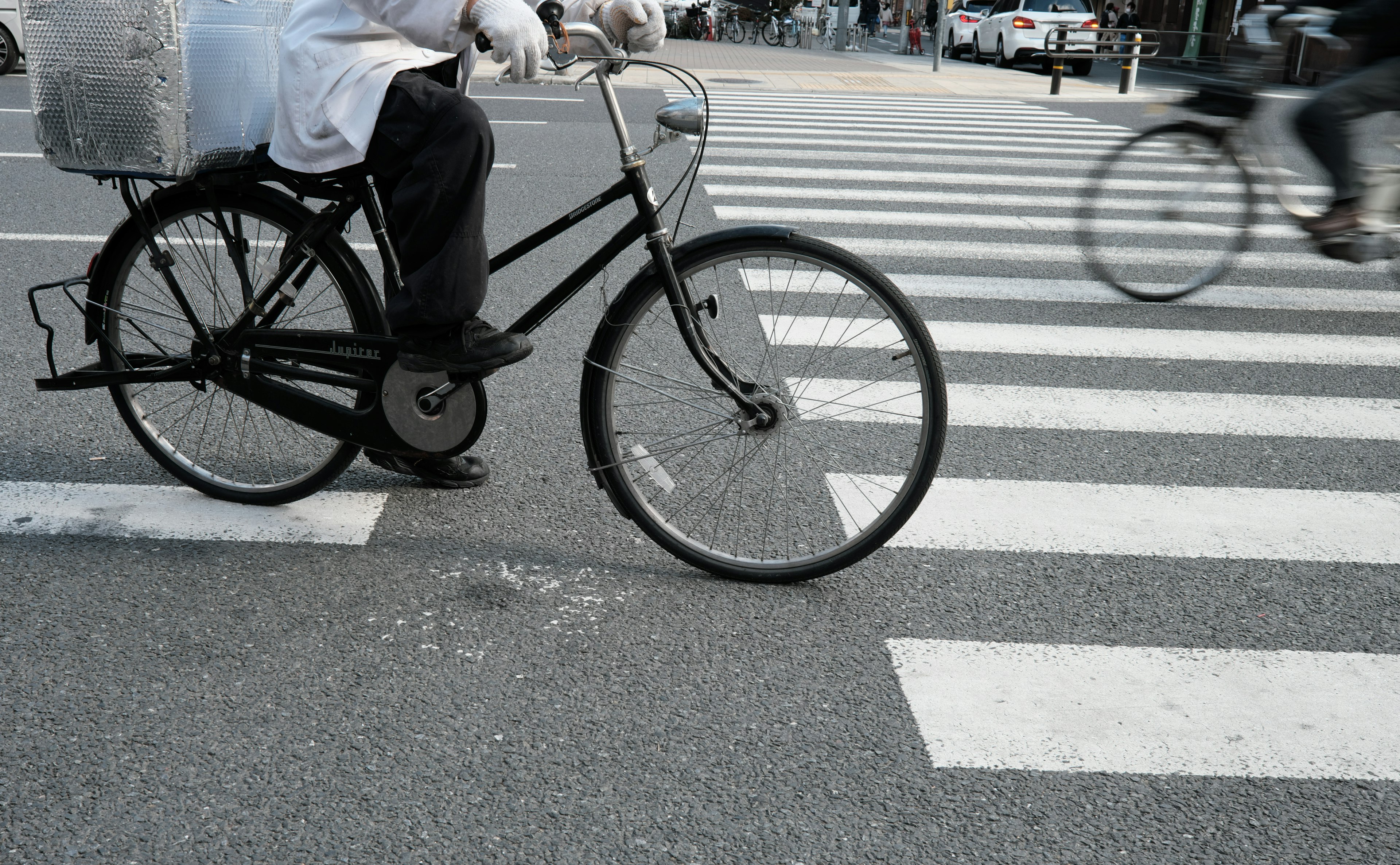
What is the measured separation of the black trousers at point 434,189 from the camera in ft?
8.55

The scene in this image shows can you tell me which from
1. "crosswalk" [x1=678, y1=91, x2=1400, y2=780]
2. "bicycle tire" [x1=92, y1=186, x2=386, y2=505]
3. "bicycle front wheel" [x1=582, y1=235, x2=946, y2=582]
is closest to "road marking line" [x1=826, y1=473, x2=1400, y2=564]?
"crosswalk" [x1=678, y1=91, x2=1400, y2=780]

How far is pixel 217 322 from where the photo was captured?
3.24 metres

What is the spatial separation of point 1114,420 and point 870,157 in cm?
664

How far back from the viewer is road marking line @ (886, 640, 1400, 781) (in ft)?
7.47

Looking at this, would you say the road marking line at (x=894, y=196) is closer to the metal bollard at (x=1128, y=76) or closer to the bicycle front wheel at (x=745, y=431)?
the bicycle front wheel at (x=745, y=431)

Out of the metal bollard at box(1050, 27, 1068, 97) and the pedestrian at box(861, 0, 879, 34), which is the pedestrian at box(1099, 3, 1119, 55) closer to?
the pedestrian at box(861, 0, 879, 34)

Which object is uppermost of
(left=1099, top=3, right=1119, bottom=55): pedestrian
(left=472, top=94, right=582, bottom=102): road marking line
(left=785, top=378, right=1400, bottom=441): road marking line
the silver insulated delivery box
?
the silver insulated delivery box

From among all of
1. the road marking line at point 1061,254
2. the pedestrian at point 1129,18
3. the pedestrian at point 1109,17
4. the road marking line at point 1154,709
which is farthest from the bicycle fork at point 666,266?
the pedestrian at point 1129,18

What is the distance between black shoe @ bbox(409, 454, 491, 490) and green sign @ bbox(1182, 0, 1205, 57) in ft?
115

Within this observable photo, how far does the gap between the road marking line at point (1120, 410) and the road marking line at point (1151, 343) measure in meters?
0.44

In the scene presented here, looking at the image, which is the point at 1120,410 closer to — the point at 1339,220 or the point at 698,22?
the point at 1339,220

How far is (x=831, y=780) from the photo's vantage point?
219 centimetres

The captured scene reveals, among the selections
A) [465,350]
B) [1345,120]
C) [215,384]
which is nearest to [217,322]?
[215,384]

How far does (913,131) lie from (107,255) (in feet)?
33.8
